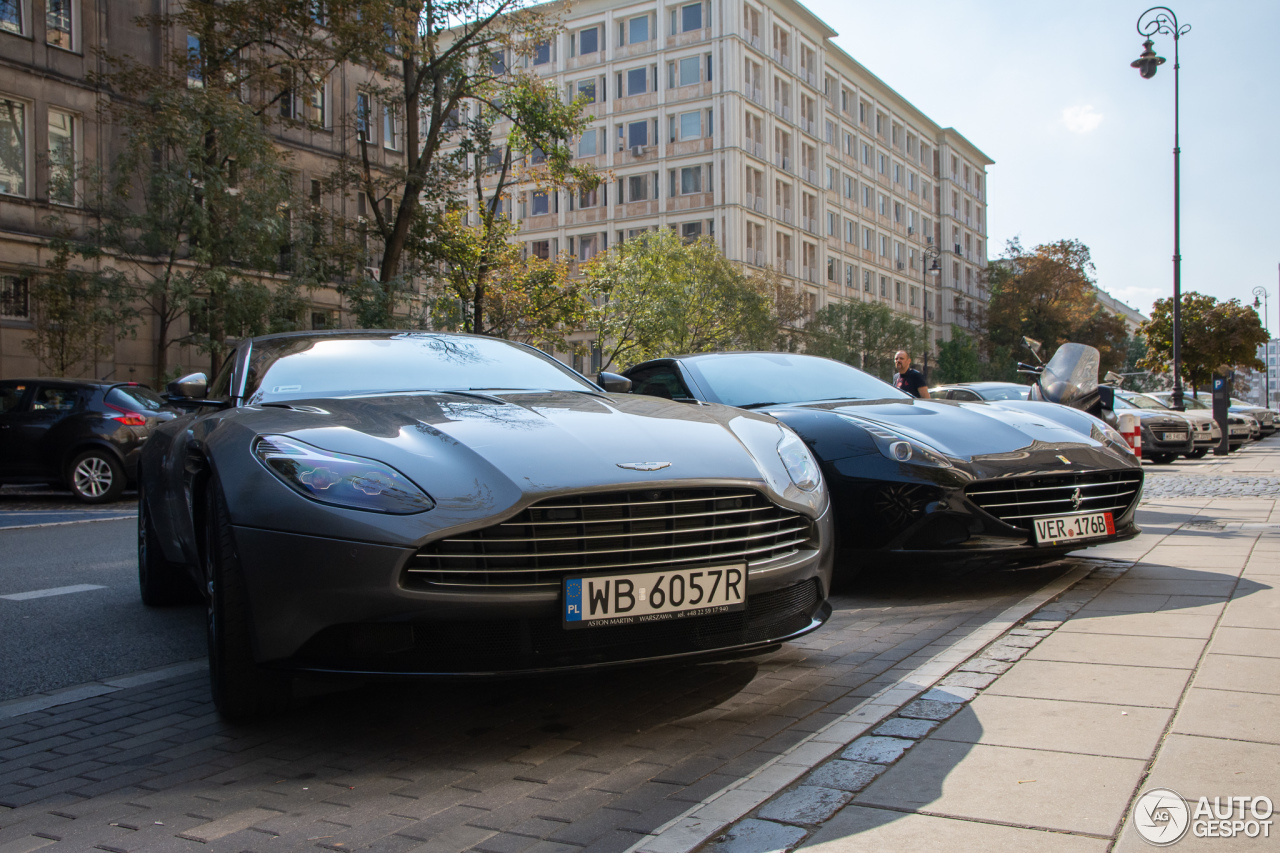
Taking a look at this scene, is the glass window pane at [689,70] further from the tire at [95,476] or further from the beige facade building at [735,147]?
the tire at [95,476]

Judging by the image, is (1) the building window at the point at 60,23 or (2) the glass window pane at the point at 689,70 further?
(2) the glass window pane at the point at 689,70

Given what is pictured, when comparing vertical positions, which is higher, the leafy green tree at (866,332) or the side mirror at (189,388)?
the leafy green tree at (866,332)

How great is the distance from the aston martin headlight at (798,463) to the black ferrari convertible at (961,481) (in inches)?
57.0

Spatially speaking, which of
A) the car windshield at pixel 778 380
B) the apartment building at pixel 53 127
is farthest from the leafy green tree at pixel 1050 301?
the car windshield at pixel 778 380

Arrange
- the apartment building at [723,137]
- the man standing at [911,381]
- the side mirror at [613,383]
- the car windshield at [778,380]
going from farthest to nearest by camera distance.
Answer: the apartment building at [723,137] < the man standing at [911,381] < the car windshield at [778,380] < the side mirror at [613,383]

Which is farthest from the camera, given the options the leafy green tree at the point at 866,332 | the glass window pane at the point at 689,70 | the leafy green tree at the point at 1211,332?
the glass window pane at the point at 689,70

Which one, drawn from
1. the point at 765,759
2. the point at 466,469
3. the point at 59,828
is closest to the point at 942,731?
the point at 765,759

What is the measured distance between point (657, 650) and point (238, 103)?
19.3 m

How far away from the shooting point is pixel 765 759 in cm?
306

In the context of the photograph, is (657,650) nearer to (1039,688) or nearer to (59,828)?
(1039,688)

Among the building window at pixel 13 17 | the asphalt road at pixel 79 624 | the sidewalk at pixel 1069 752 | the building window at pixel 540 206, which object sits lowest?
the asphalt road at pixel 79 624

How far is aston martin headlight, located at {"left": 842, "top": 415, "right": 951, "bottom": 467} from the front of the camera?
5.43 meters

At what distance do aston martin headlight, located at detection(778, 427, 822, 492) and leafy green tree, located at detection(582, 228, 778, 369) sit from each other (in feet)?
116

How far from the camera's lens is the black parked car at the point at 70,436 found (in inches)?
539
